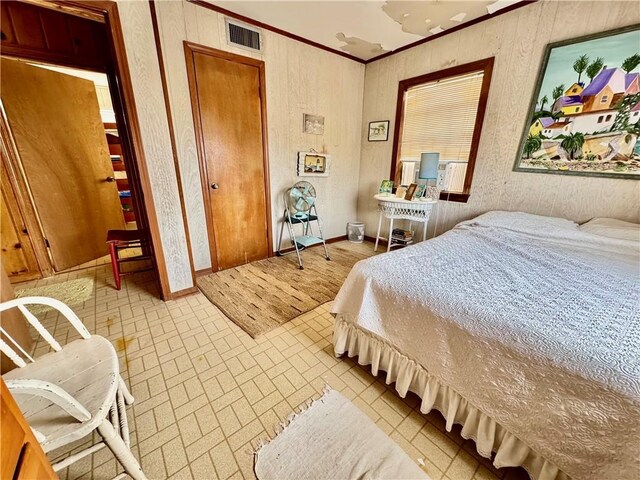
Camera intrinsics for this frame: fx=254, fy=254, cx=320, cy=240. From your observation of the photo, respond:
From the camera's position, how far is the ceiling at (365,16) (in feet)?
7.29

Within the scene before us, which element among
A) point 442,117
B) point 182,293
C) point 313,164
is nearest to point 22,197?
point 182,293

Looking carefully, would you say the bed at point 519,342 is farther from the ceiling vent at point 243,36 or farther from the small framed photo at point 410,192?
the ceiling vent at point 243,36

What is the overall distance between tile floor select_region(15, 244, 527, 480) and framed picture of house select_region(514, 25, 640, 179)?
2.29 meters

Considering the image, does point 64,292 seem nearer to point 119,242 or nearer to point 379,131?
point 119,242

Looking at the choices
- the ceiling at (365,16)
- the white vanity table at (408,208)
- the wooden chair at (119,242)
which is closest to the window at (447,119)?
the white vanity table at (408,208)

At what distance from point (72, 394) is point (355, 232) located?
11.4ft

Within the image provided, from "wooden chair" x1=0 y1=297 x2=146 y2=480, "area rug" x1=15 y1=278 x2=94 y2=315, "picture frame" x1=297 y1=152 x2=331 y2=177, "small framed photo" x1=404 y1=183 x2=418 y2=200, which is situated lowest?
"area rug" x1=15 y1=278 x2=94 y2=315

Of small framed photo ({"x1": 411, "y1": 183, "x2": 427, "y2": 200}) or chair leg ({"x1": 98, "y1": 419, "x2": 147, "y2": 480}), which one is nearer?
chair leg ({"x1": 98, "y1": 419, "x2": 147, "y2": 480})

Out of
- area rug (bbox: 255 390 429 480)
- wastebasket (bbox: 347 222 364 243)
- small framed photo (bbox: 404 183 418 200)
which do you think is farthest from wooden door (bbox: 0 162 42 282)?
small framed photo (bbox: 404 183 418 200)

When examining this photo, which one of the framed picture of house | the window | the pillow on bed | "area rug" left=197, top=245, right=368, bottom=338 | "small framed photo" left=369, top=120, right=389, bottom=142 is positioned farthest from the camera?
"small framed photo" left=369, top=120, right=389, bottom=142

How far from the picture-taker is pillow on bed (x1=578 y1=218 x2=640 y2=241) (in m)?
1.71

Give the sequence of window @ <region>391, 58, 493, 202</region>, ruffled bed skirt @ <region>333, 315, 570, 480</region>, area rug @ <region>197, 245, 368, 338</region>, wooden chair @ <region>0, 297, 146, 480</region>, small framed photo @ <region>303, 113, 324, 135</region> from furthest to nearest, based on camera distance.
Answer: small framed photo @ <region>303, 113, 324, 135</region> < window @ <region>391, 58, 493, 202</region> < area rug @ <region>197, 245, 368, 338</region> < ruffled bed skirt @ <region>333, 315, 570, 480</region> < wooden chair @ <region>0, 297, 146, 480</region>

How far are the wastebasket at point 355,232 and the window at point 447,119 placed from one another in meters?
0.99

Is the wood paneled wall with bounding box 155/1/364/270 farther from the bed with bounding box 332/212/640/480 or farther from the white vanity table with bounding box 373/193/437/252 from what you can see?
the bed with bounding box 332/212/640/480
